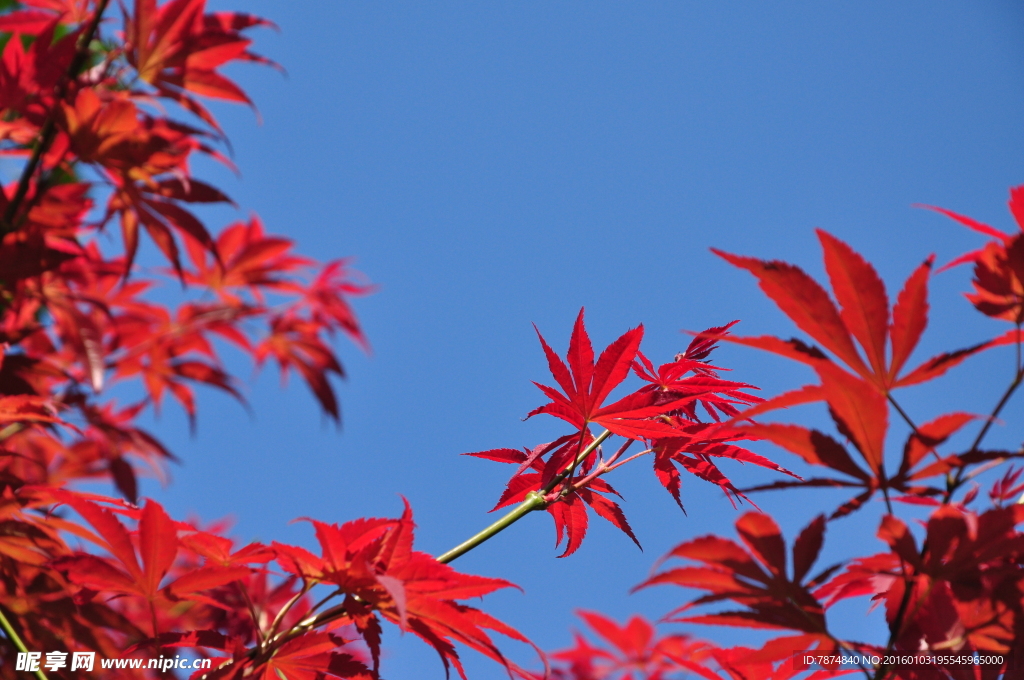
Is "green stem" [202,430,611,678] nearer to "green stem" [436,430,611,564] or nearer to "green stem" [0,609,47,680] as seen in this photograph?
"green stem" [436,430,611,564]

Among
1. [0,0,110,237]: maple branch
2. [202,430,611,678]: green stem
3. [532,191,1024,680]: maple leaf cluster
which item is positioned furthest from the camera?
[0,0,110,237]: maple branch

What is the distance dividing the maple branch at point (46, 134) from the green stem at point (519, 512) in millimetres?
991

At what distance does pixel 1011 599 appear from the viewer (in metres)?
0.59

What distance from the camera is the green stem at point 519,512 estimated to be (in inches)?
30.8

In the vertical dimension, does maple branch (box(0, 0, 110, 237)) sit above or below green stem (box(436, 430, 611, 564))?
above

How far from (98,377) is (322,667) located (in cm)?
107

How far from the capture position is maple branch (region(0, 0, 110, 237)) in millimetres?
1196

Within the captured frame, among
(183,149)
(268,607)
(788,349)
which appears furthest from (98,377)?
(788,349)

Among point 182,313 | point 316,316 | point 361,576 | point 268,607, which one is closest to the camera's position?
point 361,576

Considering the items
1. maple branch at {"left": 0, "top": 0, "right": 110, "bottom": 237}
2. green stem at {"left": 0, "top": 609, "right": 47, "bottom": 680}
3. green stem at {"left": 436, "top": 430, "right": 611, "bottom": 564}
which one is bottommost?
green stem at {"left": 0, "top": 609, "right": 47, "bottom": 680}

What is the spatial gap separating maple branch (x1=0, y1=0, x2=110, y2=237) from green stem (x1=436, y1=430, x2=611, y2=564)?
99 centimetres

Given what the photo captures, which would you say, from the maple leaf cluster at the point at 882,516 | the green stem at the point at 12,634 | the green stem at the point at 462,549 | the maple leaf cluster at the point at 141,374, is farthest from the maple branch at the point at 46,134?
the maple leaf cluster at the point at 882,516

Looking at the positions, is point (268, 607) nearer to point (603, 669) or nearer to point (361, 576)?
point (603, 669)

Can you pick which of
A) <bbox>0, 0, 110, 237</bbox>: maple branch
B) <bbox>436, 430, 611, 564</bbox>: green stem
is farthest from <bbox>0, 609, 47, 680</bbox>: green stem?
<bbox>0, 0, 110, 237</bbox>: maple branch
